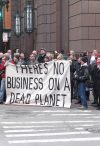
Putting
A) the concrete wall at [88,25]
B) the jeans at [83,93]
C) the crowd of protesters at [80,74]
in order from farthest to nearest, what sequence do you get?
the concrete wall at [88,25] → the jeans at [83,93] → the crowd of protesters at [80,74]

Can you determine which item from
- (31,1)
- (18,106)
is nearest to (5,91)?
(18,106)

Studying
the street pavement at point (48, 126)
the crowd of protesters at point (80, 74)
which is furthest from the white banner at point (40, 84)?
the street pavement at point (48, 126)

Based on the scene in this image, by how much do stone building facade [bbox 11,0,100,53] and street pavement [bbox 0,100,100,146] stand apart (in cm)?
689

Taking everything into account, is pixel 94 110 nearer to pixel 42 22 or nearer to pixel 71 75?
pixel 71 75

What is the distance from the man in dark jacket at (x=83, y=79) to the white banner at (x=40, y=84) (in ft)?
1.37

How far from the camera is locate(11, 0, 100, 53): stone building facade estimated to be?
75.7 ft

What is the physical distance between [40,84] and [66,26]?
33.8ft

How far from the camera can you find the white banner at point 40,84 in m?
17.0

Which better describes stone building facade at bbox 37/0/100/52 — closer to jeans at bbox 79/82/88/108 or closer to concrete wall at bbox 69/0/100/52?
concrete wall at bbox 69/0/100/52

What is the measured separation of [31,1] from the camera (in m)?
36.2

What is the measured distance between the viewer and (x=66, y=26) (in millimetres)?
27297

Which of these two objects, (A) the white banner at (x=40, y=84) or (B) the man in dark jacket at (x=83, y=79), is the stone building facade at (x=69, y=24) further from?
(B) the man in dark jacket at (x=83, y=79)

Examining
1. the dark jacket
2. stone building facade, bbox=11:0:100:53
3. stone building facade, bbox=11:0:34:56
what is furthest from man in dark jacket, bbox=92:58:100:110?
stone building facade, bbox=11:0:34:56

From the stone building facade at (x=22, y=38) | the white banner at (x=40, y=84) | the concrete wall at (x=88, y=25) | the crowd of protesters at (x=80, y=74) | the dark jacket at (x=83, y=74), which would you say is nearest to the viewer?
the dark jacket at (x=83, y=74)
